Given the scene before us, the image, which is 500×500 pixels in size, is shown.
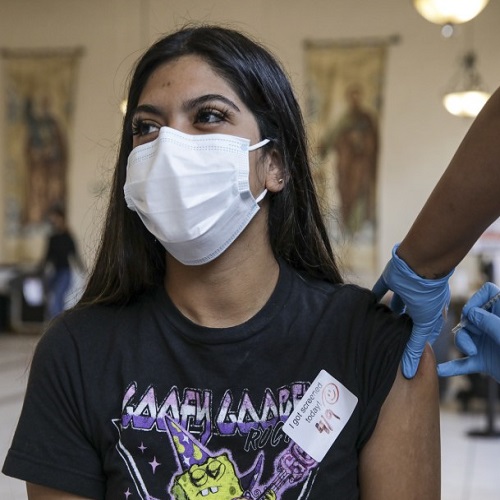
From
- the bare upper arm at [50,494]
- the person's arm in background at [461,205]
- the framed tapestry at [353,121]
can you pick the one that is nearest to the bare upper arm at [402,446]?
the person's arm in background at [461,205]

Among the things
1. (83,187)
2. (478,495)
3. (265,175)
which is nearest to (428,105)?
→ (83,187)

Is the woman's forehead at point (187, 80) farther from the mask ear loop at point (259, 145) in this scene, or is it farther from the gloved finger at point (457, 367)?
the gloved finger at point (457, 367)

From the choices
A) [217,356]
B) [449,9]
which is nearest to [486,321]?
[217,356]

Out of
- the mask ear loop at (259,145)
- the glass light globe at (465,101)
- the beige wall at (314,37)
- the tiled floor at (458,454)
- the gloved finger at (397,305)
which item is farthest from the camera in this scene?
the beige wall at (314,37)

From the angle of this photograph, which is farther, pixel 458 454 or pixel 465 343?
pixel 458 454

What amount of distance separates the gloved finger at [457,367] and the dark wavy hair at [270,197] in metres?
0.37

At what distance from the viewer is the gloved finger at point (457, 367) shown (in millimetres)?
1912

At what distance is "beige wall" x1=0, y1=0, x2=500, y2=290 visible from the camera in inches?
587

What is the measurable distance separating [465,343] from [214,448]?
1.79ft

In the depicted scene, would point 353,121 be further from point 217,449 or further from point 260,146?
point 217,449

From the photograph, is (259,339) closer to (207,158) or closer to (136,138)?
(207,158)

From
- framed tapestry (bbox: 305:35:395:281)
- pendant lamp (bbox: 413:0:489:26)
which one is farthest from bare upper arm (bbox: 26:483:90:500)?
framed tapestry (bbox: 305:35:395:281)

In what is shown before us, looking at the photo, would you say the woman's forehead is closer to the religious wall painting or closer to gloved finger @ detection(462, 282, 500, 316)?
gloved finger @ detection(462, 282, 500, 316)

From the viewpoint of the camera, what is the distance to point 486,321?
1872 millimetres
